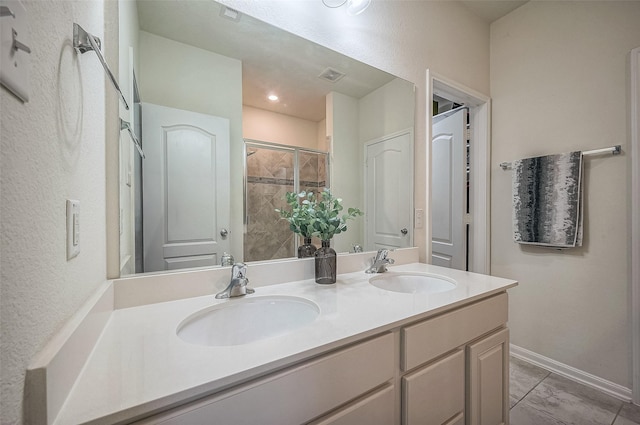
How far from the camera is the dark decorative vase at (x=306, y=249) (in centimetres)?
123

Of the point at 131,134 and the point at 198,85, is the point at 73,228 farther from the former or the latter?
the point at 198,85

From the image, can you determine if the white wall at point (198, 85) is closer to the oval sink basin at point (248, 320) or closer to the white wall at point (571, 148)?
the oval sink basin at point (248, 320)

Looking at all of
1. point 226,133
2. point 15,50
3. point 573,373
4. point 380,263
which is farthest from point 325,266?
point 573,373

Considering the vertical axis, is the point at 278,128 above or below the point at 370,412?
above

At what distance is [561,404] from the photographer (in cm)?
152

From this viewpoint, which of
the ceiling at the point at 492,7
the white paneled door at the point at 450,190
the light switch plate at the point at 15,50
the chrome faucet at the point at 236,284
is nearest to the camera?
the light switch plate at the point at 15,50

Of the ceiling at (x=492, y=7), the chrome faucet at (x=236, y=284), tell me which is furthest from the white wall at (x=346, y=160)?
the ceiling at (x=492, y=7)

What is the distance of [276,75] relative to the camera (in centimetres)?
123

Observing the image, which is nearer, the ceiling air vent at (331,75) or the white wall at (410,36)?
the white wall at (410,36)

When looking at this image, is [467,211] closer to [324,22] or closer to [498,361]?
[498,361]

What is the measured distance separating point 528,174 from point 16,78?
239 cm

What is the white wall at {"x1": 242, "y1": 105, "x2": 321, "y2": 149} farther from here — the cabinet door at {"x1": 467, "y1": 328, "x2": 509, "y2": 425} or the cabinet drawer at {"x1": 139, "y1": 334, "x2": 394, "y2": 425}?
the cabinet door at {"x1": 467, "y1": 328, "x2": 509, "y2": 425}

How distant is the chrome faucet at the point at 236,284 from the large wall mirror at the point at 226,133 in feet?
0.41

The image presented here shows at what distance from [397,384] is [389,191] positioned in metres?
1.03
